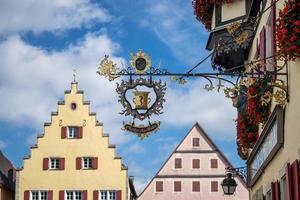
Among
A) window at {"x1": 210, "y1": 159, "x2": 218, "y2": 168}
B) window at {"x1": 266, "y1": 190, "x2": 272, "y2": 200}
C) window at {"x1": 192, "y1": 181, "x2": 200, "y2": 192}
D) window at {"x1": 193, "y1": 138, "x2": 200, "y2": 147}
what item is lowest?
window at {"x1": 266, "y1": 190, "x2": 272, "y2": 200}

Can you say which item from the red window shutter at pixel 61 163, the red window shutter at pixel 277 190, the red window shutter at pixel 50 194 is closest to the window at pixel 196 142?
the red window shutter at pixel 61 163

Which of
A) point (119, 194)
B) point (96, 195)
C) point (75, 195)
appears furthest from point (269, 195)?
point (75, 195)

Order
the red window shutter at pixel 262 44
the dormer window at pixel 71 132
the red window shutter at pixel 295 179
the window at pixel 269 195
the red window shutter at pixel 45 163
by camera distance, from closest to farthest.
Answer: the red window shutter at pixel 295 179, the red window shutter at pixel 262 44, the window at pixel 269 195, the red window shutter at pixel 45 163, the dormer window at pixel 71 132

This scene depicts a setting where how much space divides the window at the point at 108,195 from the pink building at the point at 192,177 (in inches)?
165

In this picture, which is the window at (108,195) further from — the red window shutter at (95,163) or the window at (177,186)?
the window at (177,186)

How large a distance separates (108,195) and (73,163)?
9.54ft

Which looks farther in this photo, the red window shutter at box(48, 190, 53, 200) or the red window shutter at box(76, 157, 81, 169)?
the red window shutter at box(76, 157, 81, 169)

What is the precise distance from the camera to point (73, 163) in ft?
145

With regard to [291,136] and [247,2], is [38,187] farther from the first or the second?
[291,136]

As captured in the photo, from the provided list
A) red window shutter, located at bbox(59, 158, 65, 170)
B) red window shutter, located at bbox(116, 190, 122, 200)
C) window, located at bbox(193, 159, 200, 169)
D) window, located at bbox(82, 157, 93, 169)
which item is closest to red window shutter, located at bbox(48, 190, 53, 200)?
red window shutter, located at bbox(59, 158, 65, 170)

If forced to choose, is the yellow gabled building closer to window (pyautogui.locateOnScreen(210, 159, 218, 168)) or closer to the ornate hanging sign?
window (pyautogui.locateOnScreen(210, 159, 218, 168))

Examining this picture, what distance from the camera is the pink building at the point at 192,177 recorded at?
154ft

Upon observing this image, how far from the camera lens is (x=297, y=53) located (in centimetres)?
887

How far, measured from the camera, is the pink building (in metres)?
46.9
